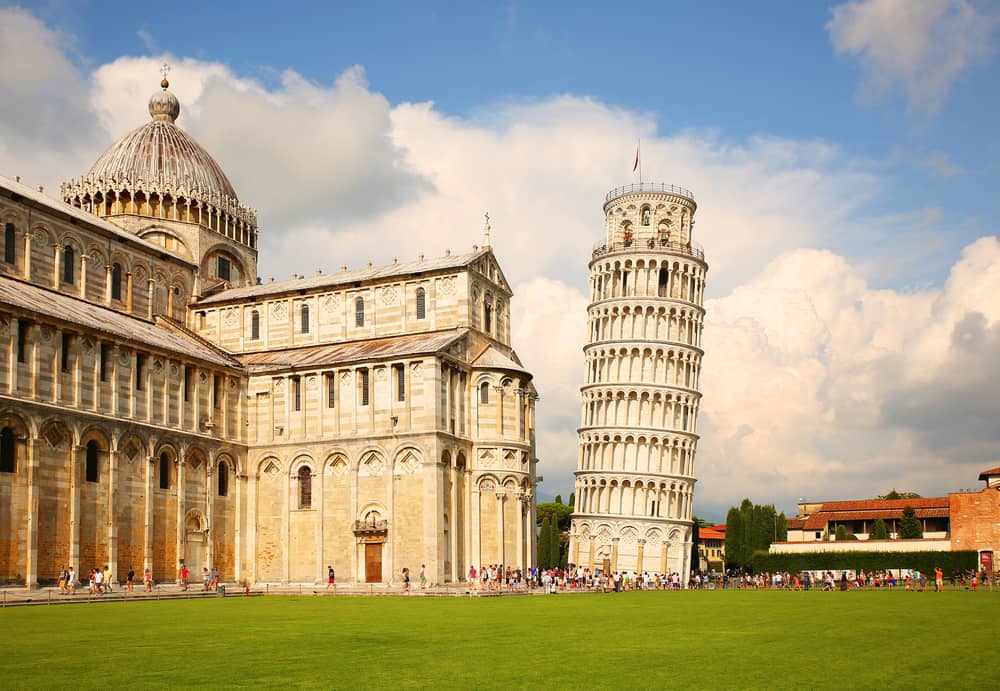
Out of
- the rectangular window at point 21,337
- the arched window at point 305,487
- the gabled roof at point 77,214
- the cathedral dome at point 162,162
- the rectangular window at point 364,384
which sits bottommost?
the arched window at point 305,487

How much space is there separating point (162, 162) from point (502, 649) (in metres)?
55.3

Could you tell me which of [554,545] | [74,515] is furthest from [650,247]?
[74,515]

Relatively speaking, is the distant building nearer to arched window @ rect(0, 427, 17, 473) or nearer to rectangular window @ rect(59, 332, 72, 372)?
rectangular window @ rect(59, 332, 72, 372)

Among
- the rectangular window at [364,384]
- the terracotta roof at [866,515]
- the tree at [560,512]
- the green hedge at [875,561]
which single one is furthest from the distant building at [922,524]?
the rectangular window at [364,384]

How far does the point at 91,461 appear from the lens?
157ft

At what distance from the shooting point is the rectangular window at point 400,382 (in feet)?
182

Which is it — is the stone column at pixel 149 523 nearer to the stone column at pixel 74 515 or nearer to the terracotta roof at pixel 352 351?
the stone column at pixel 74 515

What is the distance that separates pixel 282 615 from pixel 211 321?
3932cm

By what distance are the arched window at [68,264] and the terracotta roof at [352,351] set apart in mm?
10393

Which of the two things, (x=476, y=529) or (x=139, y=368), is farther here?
(x=476, y=529)

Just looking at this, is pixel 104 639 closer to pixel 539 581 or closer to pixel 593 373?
pixel 539 581

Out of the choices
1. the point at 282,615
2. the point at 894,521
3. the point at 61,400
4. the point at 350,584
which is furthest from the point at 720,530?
the point at 282,615

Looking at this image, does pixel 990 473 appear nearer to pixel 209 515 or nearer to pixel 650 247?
pixel 650 247

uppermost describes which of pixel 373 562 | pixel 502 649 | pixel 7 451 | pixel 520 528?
pixel 7 451
